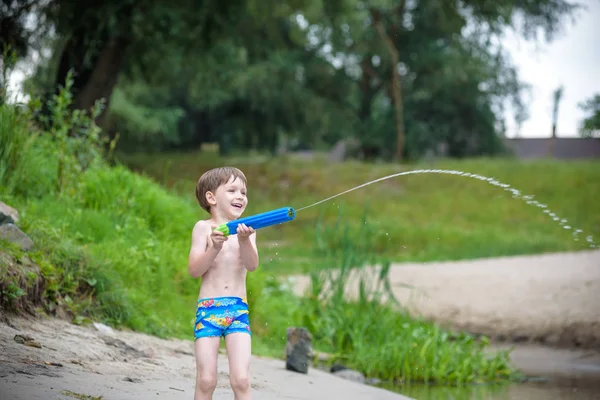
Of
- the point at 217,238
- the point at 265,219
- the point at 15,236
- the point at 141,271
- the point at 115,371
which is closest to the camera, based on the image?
the point at 265,219

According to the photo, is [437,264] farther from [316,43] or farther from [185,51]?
[316,43]

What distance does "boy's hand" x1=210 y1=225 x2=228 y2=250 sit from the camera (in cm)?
350

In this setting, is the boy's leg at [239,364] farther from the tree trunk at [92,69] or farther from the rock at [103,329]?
the tree trunk at [92,69]

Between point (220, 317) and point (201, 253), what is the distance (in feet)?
0.96

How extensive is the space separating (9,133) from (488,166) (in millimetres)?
13804

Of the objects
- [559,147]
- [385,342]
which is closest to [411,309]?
[385,342]

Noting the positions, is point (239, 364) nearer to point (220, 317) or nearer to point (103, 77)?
point (220, 317)

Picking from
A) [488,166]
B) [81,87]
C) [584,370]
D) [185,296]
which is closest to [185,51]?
[81,87]

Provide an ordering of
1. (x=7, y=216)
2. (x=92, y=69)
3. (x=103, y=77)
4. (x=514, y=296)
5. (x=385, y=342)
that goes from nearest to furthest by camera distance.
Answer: (x=7, y=216) → (x=385, y=342) → (x=514, y=296) → (x=103, y=77) → (x=92, y=69)

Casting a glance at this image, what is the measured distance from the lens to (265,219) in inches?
131

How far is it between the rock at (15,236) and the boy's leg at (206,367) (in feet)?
8.21

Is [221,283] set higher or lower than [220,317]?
higher

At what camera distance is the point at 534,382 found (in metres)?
6.82

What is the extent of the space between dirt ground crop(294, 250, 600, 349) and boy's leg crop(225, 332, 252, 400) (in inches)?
195
